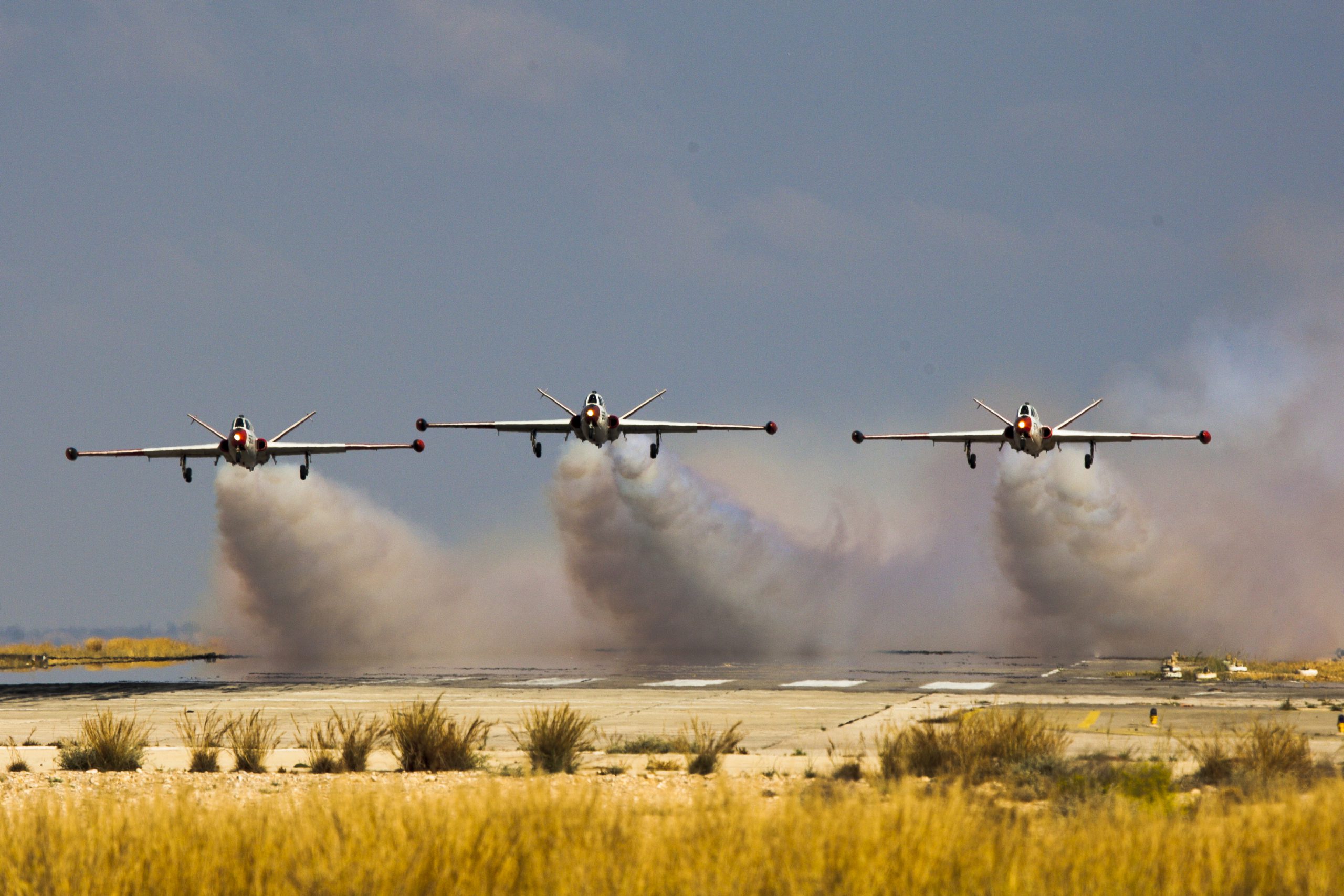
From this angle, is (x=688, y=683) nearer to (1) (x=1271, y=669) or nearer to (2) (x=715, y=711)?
(2) (x=715, y=711)

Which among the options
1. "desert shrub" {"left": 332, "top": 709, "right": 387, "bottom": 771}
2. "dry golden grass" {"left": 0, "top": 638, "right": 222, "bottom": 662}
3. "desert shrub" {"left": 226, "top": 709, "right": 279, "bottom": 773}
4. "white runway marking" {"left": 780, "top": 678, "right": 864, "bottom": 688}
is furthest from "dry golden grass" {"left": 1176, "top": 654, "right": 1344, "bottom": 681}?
"dry golden grass" {"left": 0, "top": 638, "right": 222, "bottom": 662}

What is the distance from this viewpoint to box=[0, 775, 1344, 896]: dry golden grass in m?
11.4

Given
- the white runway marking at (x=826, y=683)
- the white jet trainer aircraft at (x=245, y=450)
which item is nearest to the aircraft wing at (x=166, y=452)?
the white jet trainer aircraft at (x=245, y=450)

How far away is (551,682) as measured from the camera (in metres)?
54.8

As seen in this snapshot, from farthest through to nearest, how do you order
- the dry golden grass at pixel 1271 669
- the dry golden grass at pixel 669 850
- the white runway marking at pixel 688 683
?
the dry golden grass at pixel 1271 669
the white runway marking at pixel 688 683
the dry golden grass at pixel 669 850

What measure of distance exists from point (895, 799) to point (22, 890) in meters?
8.23

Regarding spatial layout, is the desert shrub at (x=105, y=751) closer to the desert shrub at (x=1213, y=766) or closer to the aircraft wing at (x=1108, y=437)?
the desert shrub at (x=1213, y=766)

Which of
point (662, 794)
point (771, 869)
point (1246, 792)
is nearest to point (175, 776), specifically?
point (662, 794)

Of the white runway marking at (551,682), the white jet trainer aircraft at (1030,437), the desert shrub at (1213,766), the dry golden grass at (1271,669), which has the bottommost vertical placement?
the desert shrub at (1213,766)

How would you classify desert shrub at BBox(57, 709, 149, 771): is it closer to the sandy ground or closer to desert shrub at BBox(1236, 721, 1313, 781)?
the sandy ground

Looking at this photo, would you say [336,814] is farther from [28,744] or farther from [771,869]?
[28,744]

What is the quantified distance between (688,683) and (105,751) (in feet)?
105

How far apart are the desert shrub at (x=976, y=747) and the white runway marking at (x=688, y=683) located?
2831cm

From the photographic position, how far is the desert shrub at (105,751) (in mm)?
24469
